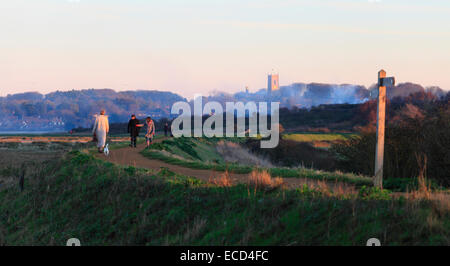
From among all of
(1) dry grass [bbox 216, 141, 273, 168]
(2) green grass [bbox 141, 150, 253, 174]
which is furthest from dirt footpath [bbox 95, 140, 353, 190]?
(1) dry grass [bbox 216, 141, 273, 168]

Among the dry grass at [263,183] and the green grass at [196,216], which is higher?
the dry grass at [263,183]

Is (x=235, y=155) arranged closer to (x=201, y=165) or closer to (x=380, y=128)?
(x=201, y=165)

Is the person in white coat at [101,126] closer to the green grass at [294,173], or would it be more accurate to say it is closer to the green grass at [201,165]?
the green grass at [201,165]

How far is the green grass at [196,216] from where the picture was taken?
8984mm

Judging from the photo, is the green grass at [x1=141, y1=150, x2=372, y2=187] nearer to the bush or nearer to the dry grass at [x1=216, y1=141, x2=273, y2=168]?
the bush

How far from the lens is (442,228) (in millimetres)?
8430

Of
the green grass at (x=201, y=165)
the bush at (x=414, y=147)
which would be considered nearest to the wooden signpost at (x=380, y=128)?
the bush at (x=414, y=147)

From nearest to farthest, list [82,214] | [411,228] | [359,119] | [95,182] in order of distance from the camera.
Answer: [411,228]
[82,214]
[95,182]
[359,119]

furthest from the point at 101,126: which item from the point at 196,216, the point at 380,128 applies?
the point at 380,128

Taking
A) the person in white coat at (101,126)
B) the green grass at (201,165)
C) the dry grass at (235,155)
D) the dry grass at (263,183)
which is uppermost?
the person in white coat at (101,126)

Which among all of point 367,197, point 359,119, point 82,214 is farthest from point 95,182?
point 359,119
